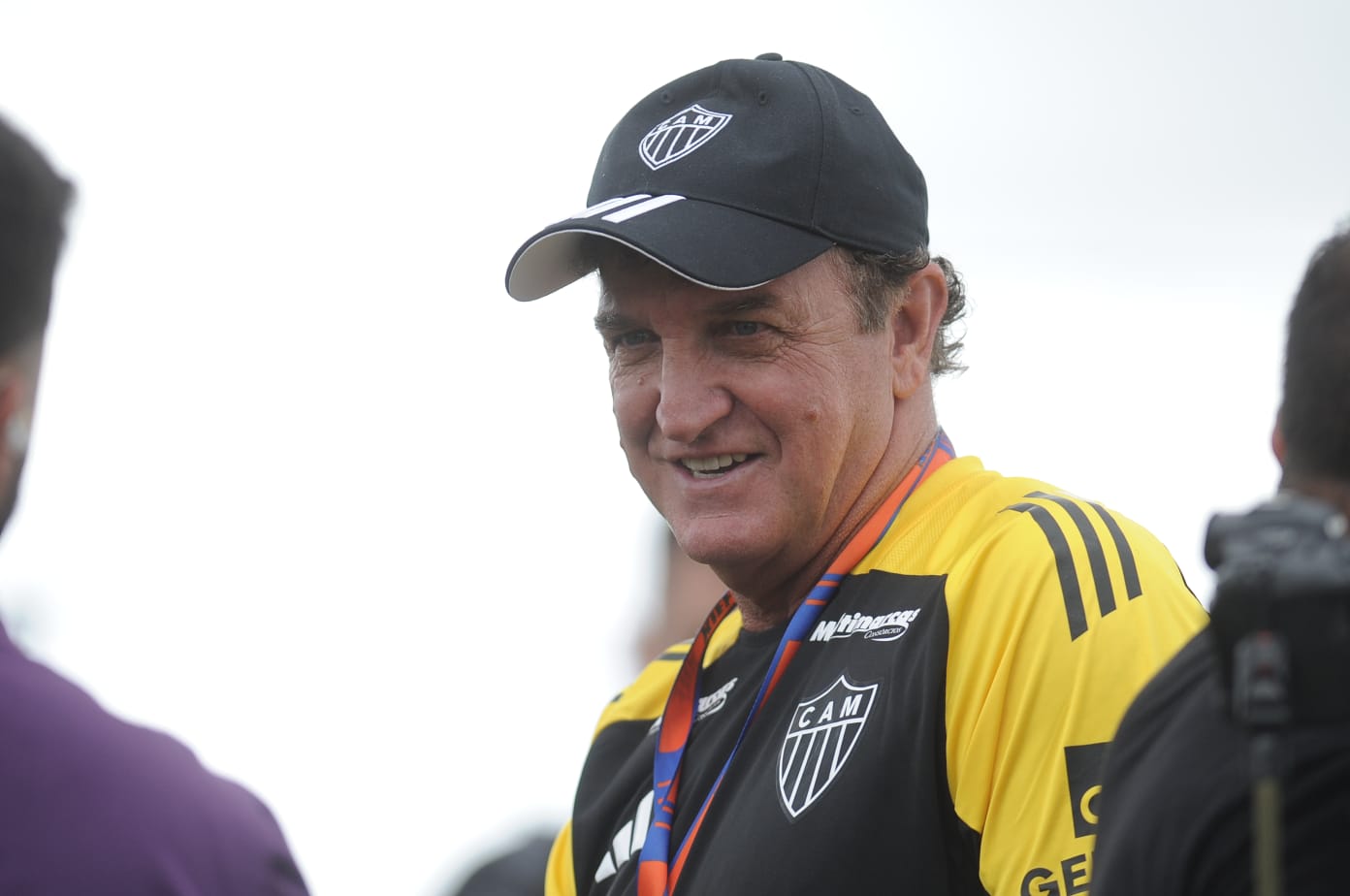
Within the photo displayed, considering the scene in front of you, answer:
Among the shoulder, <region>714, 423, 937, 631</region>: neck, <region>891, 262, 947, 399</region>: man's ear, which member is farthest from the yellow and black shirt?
the shoulder

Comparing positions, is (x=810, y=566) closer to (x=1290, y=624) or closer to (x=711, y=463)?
(x=711, y=463)

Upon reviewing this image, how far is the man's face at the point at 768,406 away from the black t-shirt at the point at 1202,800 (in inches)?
47.5

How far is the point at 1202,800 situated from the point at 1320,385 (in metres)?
0.35

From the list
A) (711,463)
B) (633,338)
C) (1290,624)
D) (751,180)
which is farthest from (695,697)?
(1290,624)

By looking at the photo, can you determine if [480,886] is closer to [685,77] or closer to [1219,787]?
[685,77]

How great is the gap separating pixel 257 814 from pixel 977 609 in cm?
105

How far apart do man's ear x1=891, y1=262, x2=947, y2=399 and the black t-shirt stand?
1.35 m

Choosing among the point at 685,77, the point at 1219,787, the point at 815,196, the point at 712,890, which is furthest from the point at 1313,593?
the point at 685,77

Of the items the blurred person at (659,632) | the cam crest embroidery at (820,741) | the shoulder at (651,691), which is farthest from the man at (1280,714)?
the blurred person at (659,632)

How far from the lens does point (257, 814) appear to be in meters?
1.59

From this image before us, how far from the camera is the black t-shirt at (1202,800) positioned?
1.14 meters

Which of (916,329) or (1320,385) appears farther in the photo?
(916,329)

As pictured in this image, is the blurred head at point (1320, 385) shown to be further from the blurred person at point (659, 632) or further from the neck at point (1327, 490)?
the blurred person at point (659, 632)

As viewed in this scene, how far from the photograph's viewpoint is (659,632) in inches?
193
